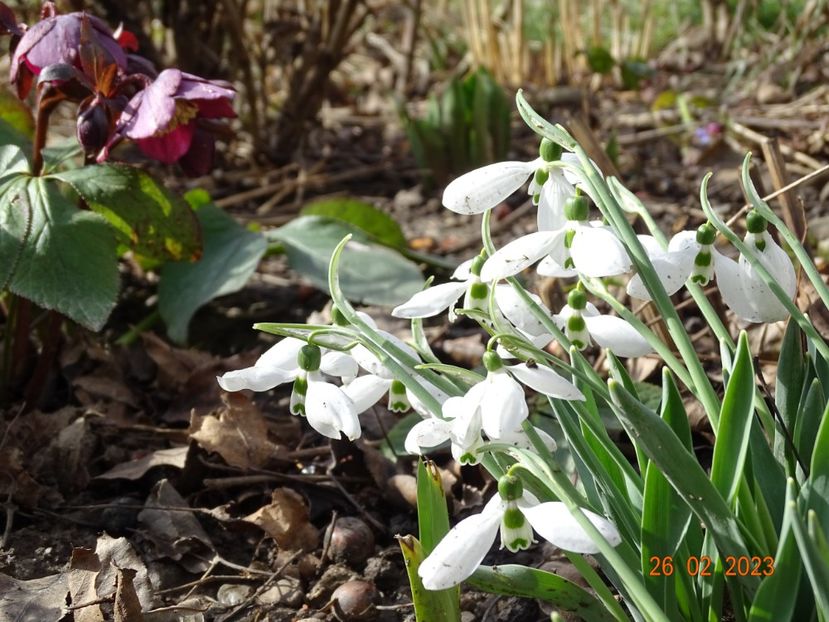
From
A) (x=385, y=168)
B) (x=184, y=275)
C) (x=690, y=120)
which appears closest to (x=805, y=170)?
(x=690, y=120)

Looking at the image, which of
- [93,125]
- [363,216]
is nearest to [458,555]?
[93,125]

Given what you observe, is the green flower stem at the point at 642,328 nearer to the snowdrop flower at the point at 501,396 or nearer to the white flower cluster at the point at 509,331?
the white flower cluster at the point at 509,331

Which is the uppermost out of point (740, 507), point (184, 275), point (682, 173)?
point (740, 507)

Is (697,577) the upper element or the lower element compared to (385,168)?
upper

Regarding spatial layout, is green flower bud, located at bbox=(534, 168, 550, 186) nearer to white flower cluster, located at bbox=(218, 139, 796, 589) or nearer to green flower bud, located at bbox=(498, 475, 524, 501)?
white flower cluster, located at bbox=(218, 139, 796, 589)

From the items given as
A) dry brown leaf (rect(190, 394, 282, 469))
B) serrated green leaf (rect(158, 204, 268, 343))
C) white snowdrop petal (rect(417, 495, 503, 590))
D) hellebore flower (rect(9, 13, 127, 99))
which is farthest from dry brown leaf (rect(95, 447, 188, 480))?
white snowdrop petal (rect(417, 495, 503, 590))

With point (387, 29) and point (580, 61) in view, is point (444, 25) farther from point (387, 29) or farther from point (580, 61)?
point (580, 61)

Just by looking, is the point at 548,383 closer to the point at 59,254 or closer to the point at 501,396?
the point at 501,396
